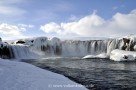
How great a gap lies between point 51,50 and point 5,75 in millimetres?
62192

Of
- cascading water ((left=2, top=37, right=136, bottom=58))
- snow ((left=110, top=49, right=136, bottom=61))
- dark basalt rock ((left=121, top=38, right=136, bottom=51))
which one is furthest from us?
cascading water ((left=2, top=37, right=136, bottom=58))

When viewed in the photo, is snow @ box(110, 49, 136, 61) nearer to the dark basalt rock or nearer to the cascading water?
the dark basalt rock

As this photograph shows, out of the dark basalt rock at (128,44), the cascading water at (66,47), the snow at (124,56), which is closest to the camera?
Answer: the snow at (124,56)

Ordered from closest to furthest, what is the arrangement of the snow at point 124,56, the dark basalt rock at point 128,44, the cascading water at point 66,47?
the snow at point 124,56 → the dark basalt rock at point 128,44 → the cascading water at point 66,47

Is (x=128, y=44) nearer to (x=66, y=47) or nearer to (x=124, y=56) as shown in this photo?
(x=124, y=56)

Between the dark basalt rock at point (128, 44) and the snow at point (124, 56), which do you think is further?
the dark basalt rock at point (128, 44)

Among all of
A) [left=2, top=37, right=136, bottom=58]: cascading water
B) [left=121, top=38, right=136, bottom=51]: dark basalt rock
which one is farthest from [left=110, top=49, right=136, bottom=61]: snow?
[left=2, top=37, right=136, bottom=58]: cascading water

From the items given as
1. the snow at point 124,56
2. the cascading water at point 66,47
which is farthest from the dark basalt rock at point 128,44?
the snow at point 124,56

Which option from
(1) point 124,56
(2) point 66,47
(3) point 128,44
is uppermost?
(3) point 128,44

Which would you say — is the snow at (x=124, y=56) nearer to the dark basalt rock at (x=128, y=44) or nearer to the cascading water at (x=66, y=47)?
the dark basalt rock at (x=128, y=44)

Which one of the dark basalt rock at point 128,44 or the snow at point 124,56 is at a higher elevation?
the dark basalt rock at point 128,44

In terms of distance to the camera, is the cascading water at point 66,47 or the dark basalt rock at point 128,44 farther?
the cascading water at point 66,47

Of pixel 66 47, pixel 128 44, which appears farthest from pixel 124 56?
pixel 66 47

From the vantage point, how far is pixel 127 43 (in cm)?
6406
